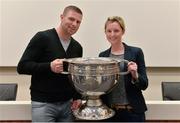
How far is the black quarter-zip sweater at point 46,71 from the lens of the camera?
49.2 inches

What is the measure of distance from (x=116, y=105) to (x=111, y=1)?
1.77m

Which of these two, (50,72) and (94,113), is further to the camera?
(50,72)

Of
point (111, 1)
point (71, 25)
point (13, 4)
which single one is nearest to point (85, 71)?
point (71, 25)

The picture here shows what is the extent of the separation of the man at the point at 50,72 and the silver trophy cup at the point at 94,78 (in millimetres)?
170

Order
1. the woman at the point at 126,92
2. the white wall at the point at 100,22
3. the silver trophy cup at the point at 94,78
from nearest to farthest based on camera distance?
the silver trophy cup at the point at 94,78
the woman at the point at 126,92
the white wall at the point at 100,22

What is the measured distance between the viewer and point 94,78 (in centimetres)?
107

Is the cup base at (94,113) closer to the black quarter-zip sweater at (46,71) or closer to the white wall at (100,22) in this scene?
the black quarter-zip sweater at (46,71)

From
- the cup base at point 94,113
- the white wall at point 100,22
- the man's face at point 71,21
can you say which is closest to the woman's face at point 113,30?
the man's face at point 71,21

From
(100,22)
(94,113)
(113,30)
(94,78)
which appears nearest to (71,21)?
(113,30)

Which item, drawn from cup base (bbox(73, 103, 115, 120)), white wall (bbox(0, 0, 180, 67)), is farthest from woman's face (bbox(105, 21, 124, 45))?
white wall (bbox(0, 0, 180, 67))

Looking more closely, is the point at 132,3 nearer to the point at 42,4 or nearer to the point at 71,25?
the point at 42,4

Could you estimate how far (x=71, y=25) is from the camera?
126 cm

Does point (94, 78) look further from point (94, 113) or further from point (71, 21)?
point (71, 21)

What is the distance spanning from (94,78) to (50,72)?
286 millimetres
